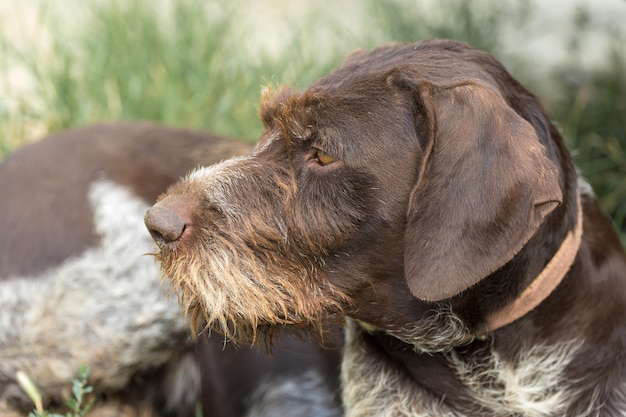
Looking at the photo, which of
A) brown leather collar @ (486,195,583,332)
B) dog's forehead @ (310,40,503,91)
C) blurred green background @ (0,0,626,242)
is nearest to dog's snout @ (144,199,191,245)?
dog's forehead @ (310,40,503,91)

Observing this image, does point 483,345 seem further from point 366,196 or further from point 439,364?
point 366,196

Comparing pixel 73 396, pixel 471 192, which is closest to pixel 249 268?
pixel 471 192

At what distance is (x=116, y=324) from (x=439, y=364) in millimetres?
1388

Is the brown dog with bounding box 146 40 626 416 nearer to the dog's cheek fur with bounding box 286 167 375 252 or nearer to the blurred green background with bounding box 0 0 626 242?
the dog's cheek fur with bounding box 286 167 375 252

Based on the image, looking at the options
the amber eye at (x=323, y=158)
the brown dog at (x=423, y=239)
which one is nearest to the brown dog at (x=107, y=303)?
the brown dog at (x=423, y=239)

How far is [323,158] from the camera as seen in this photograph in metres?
2.65

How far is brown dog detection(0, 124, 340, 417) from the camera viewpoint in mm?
3676

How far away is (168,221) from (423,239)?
0.71 m

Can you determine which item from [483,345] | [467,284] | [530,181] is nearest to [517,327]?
[483,345]

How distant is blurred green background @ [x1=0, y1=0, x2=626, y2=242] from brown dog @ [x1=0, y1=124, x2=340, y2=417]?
146 cm

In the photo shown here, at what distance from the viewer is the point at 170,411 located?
4.09 m

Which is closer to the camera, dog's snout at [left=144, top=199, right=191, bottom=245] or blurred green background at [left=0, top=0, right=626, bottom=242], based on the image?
dog's snout at [left=144, top=199, right=191, bottom=245]

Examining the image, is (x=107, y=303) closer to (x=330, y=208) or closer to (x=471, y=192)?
(x=330, y=208)

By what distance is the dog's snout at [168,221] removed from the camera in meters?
2.65
